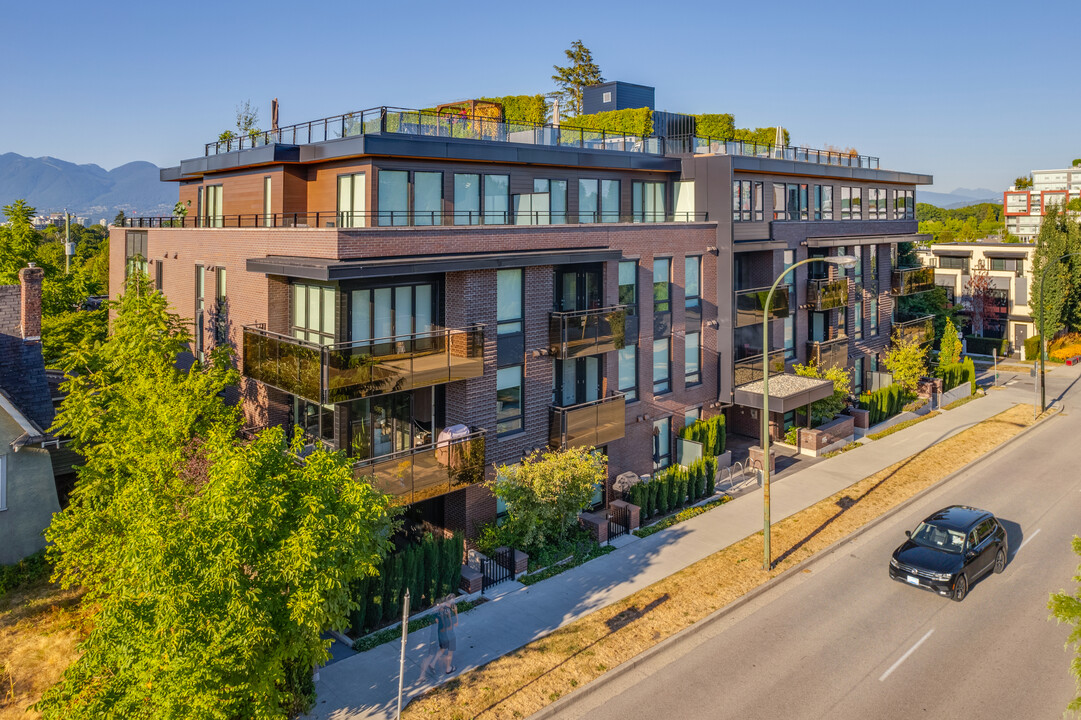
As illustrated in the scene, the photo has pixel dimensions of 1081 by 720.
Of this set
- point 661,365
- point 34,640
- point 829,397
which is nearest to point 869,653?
point 661,365

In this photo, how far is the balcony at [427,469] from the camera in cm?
1911

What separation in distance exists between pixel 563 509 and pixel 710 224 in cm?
1417

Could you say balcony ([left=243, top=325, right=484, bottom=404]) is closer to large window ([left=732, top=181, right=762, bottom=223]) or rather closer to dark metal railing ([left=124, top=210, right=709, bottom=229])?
dark metal railing ([left=124, top=210, right=709, bottom=229])

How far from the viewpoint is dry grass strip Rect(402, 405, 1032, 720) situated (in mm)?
15172

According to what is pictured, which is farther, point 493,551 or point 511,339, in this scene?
point 511,339

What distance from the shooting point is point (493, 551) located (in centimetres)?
2158

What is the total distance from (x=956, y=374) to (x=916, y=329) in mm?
3388

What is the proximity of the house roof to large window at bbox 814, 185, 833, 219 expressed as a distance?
3253 cm

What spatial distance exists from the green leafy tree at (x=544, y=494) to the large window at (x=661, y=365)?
7.63 meters

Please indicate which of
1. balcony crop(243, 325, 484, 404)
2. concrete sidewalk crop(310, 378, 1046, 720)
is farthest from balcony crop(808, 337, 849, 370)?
balcony crop(243, 325, 484, 404)

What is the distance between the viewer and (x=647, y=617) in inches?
730

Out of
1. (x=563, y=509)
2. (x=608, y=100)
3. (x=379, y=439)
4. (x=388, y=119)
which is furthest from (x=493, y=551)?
(x=608, y=100)

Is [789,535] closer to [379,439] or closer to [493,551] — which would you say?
[493,551]

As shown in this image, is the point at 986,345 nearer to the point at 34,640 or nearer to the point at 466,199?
the point at 466,199
